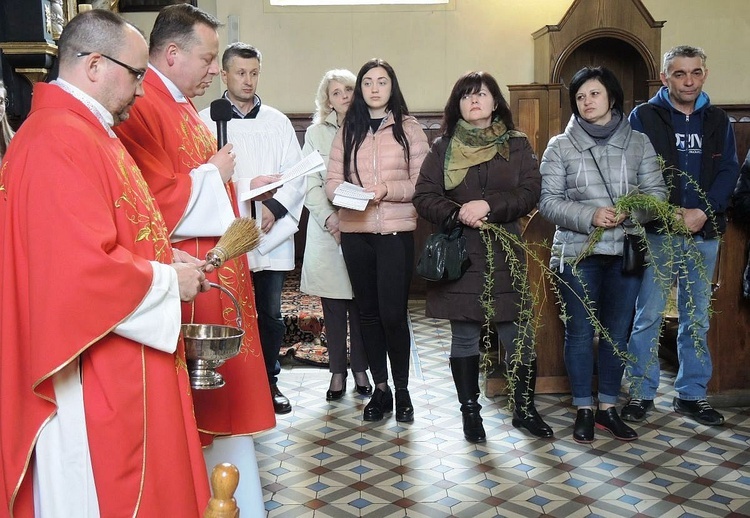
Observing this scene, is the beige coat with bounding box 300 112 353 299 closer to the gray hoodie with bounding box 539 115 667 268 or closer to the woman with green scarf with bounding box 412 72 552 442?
the woman with green scarf with bounding box 412 72 552 442

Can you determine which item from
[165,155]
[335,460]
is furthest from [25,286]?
[335,460]

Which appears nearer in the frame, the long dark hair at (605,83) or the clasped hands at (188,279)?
the clasped hands at (188,279)

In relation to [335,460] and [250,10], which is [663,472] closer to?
[335,460]

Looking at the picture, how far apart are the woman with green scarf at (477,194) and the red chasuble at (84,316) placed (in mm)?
2005

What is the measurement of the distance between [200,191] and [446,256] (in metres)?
1.47

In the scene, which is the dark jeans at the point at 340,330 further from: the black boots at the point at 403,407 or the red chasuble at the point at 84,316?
the red chasuble at the point at 84,316

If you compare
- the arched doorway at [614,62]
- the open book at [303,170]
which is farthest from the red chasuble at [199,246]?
the arched doorway at [614,62]

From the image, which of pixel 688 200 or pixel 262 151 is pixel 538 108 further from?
pixel 262 151

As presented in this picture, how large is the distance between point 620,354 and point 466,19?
5157 mm

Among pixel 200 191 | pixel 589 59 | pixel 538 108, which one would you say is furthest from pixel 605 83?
pixel 589 59

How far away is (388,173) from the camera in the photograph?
416 centimetres

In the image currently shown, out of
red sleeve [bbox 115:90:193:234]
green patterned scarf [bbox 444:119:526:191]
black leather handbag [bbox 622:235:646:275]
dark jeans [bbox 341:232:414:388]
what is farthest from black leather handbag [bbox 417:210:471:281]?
red sleeve [bbox 115:90:193:234]

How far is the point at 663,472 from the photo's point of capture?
365cm

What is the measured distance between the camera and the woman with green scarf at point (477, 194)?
3.86 metres
